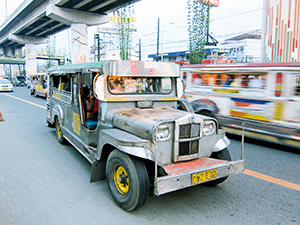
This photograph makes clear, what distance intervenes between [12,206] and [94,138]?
1.72 m

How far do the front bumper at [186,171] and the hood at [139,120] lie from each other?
23.5 inches

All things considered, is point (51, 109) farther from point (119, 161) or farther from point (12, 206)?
point (119, 161)

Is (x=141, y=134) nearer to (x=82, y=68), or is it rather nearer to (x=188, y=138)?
(x=188, y=138)

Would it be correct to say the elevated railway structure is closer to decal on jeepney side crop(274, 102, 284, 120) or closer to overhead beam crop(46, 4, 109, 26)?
overhead beam crop(46, 4, 109, 26)

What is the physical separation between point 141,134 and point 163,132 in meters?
0.32

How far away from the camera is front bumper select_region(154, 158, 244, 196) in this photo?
2967 mm

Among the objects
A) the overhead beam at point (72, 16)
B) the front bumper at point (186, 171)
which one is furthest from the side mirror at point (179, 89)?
the overhead beam at point (72, 16)

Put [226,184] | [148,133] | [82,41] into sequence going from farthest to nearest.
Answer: [82,41] → [226,184] → [148,133]

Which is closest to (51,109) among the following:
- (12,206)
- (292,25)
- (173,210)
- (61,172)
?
(61,172)

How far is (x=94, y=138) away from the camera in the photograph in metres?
4.75

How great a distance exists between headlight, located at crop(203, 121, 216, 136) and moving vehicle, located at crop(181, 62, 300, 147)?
3543mm

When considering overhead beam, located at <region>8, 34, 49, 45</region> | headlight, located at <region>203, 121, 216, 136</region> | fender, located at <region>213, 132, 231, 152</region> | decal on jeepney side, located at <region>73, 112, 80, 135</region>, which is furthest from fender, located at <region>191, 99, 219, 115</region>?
overhead beam, located at <region>8, 34, 49, 45</region>

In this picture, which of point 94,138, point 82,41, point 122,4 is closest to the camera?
point 94,138

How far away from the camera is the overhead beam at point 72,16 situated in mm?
23406
